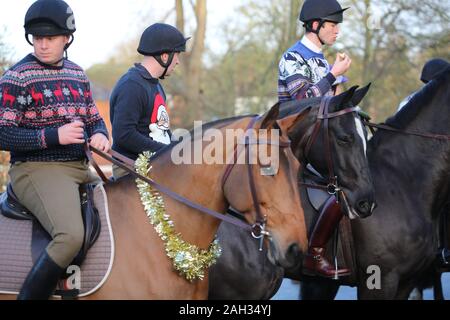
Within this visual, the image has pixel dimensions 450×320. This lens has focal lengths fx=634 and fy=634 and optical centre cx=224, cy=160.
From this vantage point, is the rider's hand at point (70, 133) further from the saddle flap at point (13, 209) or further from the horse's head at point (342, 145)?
the horse's head at point (342, 145)

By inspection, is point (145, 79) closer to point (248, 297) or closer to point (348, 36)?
point (248, 297)

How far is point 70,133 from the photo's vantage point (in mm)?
3674

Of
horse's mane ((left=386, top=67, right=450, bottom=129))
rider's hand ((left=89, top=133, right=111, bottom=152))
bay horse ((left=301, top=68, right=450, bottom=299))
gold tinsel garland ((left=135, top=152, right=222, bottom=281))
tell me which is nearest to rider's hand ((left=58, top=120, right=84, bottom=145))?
rider's hand ((left=89, top=133, right=111, bottom=152))

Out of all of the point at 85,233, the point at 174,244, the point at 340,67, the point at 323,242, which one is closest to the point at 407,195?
the point at 323,242

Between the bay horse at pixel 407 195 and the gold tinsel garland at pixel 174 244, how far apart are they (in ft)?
6.30

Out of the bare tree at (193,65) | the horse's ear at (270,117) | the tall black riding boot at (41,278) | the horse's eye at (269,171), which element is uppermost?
the bare tree at (193,65)

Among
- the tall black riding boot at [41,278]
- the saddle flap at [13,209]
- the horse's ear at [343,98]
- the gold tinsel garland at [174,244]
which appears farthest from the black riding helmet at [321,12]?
the tall black riding boot at [41,278]

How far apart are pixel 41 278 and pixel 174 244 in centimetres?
75

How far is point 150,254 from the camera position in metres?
3.62

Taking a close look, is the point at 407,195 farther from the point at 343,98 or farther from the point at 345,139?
the point at 343,98

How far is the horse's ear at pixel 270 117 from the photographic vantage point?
137 inches

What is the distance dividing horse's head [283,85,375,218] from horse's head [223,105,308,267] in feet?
3.83

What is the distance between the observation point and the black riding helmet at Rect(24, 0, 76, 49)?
12.4 ft
